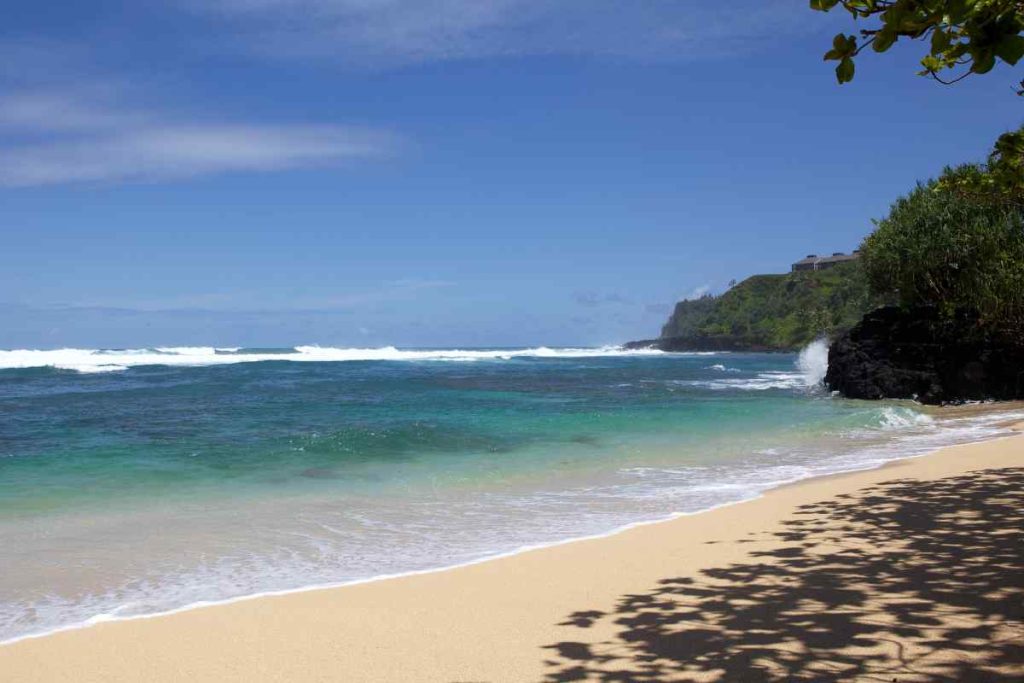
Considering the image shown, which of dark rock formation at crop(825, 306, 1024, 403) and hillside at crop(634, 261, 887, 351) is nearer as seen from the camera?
dark rock formation at crop(825, 306, 1024, 403)

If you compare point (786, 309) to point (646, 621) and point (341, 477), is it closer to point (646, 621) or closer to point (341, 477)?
point (341, 477)

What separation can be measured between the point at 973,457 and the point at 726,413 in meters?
10.2

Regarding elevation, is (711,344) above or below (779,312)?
below

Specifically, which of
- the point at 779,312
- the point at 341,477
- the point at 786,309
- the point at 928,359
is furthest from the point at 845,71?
the point at 779,312

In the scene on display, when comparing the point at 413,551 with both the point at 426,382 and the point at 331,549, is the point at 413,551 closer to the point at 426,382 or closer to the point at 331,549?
the point at 331,549

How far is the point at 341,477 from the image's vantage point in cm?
1190

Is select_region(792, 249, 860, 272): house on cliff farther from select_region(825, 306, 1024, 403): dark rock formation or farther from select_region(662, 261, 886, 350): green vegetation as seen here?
select_region(825, 306, 1024, 403): dark rock formation

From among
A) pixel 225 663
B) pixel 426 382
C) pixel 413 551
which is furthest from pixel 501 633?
pixel 426 382

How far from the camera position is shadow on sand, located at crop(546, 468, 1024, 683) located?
4.05m

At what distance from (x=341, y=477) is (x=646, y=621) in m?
7.78

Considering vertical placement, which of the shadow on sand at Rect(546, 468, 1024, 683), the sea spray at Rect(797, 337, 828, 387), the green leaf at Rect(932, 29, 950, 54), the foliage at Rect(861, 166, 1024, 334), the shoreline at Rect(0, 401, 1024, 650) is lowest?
the shoreline at Rect(0, 401, 1024, 650)

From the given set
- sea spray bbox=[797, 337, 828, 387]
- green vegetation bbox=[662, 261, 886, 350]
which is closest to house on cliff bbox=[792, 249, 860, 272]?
green vegetation bbox=[662, 261, 886, 350]

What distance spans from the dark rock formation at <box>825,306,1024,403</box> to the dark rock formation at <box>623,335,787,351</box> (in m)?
85.1

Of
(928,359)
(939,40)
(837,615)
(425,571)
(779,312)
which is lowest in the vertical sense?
(425,571)
